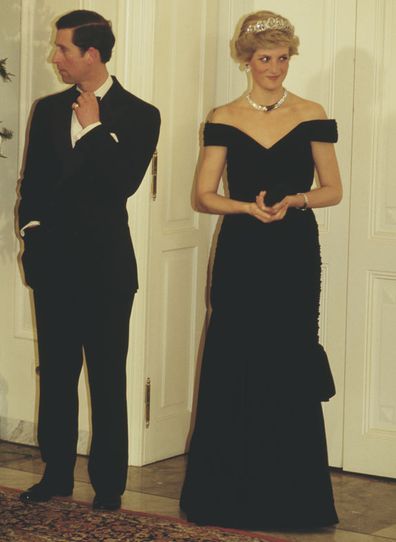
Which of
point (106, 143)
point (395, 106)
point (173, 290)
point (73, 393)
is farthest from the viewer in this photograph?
point (173, 290)

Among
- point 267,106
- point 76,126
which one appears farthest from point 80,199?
point 267,106

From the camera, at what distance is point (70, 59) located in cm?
396

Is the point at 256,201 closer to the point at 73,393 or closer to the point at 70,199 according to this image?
the point at 70,199

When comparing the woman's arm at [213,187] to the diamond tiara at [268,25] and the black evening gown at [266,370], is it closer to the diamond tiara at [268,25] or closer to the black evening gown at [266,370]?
the black evening gown at [266,370]

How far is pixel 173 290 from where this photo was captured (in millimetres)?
5020

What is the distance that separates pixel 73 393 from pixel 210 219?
1333 mm

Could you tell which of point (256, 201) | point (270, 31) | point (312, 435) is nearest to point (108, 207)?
point (256, 201)

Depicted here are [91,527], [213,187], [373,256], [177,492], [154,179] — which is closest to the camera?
[91,527]

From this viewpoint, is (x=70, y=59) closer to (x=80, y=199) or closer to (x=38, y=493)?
(x=80, y=199)

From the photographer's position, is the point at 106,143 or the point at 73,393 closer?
the point at 106,143

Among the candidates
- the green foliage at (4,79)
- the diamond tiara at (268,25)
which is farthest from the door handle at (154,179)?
the diamond tiara at (268,25)

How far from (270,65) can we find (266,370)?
1061 mm

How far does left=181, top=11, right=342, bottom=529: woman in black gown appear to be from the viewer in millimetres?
4059

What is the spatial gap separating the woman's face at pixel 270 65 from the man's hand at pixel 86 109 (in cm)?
57
